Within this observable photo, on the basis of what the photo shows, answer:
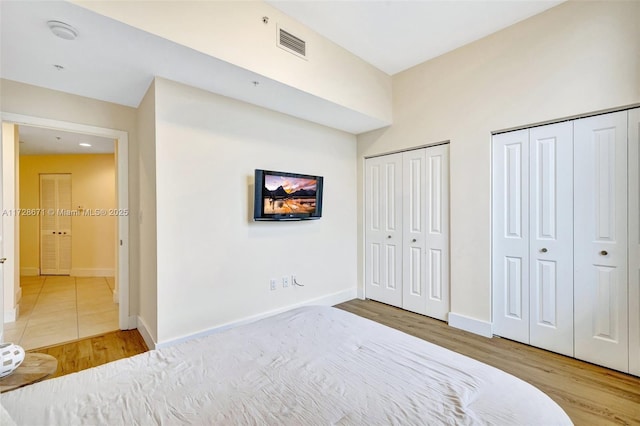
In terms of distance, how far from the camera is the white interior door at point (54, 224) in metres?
5.78

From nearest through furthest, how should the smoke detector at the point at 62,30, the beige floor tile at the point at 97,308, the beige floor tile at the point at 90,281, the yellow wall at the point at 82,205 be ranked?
the smoke detector at the point at 62,30 < the beige floor tile at the point at 97,308 < the beige floor tile at the point at 90,281 < the yellow wall at the point at 82,205

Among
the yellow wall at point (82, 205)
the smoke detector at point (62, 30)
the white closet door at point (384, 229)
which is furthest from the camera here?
the yellow wall at point (82, 205)

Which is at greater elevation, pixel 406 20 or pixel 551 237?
pixel 406 20

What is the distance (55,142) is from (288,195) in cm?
403

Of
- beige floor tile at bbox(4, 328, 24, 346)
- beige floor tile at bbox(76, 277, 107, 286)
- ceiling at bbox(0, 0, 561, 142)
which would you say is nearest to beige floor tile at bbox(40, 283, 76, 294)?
beige floor tile at bbox(76, 277, 107, 286)

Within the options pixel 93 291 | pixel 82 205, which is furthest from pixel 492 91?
pixel 82 205

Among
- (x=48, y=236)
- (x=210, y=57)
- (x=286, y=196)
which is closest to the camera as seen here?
(x=210, y=57)

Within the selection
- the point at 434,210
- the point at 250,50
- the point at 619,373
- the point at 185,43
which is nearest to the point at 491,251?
the point at 434,210

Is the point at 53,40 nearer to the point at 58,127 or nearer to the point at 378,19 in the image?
the point at 58,127

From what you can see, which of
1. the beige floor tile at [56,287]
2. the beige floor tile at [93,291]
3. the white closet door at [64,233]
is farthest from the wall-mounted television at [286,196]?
the white closet door at [64,233]

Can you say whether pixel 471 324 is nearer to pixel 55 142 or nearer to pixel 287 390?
pixel 287 390

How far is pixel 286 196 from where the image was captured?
10.7 ft

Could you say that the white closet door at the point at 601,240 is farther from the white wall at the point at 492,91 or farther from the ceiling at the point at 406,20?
the ceiling at the point at 406,20

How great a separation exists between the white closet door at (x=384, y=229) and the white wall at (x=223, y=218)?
2.21 feet
